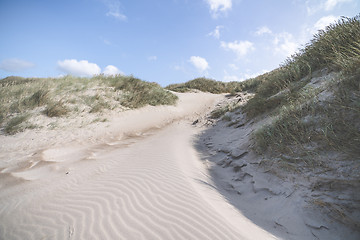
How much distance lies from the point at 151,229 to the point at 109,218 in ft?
2.07

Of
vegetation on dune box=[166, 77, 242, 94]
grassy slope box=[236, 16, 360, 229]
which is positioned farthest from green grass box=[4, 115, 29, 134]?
vegetation on dune box=[166, 77, 242, 94]

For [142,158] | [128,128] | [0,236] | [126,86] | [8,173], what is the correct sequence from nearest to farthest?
[0,236], [8,173], [142,158], [128,128], [126,86]

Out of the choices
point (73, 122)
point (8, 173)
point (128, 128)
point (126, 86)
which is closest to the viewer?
point (8, 173)

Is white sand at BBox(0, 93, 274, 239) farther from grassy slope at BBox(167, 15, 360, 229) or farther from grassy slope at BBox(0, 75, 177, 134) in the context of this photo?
grassy slope at BBox(0, 75, 177, 134)

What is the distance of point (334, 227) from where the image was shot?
6.86 feet

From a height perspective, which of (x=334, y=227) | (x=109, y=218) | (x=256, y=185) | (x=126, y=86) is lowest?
(x=334, y=227)

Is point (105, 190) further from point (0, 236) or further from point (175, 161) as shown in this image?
point (175, 161)

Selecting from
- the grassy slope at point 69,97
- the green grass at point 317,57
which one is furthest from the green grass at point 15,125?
the green grass at point 317,57

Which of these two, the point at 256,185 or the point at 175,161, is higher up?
the point at 175,161

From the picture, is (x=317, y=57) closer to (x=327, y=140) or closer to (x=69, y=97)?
(x=327, y=140)

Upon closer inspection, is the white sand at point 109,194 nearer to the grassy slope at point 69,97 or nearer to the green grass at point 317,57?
the grassy slope at point 69,97

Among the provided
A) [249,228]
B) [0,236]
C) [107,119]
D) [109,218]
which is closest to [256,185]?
[249,228]

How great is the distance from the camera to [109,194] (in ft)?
9.41

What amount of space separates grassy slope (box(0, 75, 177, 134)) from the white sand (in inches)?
63.8
